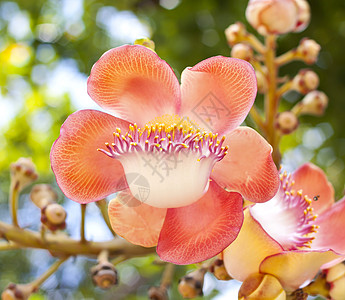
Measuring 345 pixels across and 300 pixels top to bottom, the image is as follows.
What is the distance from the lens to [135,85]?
27.4 inches

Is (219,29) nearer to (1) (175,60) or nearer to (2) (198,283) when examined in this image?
(1) (175,60)

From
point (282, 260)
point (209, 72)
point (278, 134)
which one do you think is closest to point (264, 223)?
point (282, 260)

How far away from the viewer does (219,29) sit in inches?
67.0

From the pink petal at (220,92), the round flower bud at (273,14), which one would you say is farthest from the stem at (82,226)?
the round flower bud at (273,14)

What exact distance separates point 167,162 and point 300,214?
0.71 ft

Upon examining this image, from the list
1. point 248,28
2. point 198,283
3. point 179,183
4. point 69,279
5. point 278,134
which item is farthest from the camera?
point 69,279

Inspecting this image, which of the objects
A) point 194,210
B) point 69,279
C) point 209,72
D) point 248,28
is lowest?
point 69,279

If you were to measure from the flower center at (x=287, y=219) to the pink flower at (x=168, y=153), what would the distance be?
0.21 ft

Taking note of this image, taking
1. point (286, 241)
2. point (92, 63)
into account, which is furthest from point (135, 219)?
point (92, 63)

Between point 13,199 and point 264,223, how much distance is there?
0.41 meters

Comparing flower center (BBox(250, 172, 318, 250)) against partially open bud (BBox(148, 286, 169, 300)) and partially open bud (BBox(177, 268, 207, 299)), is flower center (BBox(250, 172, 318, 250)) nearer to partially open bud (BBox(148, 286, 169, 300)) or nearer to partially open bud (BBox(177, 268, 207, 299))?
partially open bud (BBox(177, 268, 207, 299))

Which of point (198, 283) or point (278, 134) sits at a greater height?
point (278, 134)

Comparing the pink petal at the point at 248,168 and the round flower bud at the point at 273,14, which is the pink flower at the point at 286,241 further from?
the round flower bud at the point at 273,14

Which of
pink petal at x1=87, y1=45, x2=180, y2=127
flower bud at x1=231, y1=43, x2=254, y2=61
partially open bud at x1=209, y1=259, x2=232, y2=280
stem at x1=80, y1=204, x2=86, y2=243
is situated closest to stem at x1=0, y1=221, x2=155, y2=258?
stem at x1=80, y1=204, x2=86, y2=243
